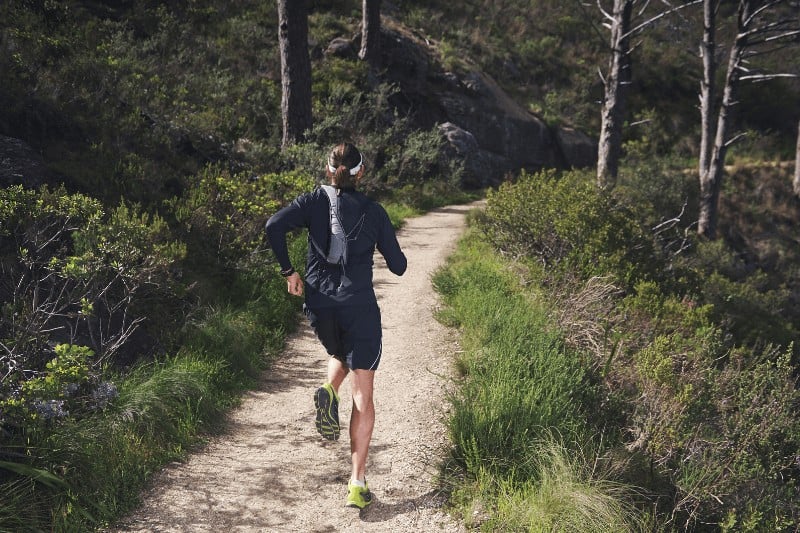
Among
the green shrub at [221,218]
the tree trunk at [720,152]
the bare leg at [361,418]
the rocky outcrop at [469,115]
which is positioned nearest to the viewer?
the bare leg at [361,418]

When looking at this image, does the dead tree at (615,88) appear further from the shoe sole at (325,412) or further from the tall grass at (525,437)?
the shoe sole at (325,412)

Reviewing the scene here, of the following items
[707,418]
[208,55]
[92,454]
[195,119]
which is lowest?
[707,418]

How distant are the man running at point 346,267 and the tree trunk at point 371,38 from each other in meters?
15.6

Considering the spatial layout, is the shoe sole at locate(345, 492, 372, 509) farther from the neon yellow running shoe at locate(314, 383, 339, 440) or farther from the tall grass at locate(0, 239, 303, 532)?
the tall grass at locate(0, 239, 303, 532)

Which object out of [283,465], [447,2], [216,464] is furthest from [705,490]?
[447,2]

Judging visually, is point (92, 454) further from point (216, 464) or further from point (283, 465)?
point (283, 465)

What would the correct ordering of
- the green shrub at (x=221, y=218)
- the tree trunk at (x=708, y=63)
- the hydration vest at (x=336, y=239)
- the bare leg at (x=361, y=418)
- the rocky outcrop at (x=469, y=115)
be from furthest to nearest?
the rocky outcrop at (x=469, y=115), the tree trunk at (x=708, y=63), the green shrub at (x=221, y=218), the bare leg at (x=361, y=418), the hydration vest at (x=336, y=239)

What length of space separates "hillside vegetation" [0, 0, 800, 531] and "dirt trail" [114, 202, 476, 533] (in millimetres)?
218

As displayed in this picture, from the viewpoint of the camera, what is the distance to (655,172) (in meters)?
18.9

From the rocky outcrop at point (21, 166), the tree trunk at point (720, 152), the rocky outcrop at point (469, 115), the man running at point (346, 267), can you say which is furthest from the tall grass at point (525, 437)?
the rocky outcrop at point (469, 115)

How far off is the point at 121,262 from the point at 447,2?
24.7 metres

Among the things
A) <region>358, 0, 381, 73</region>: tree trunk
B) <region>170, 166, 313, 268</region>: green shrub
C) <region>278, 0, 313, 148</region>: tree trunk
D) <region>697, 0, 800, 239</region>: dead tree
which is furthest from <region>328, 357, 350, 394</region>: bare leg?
<region>358, 0, 381, 73</region>: tree trunk

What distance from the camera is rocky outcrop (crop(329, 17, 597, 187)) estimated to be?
62.3 feet

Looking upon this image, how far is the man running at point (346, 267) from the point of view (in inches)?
149
